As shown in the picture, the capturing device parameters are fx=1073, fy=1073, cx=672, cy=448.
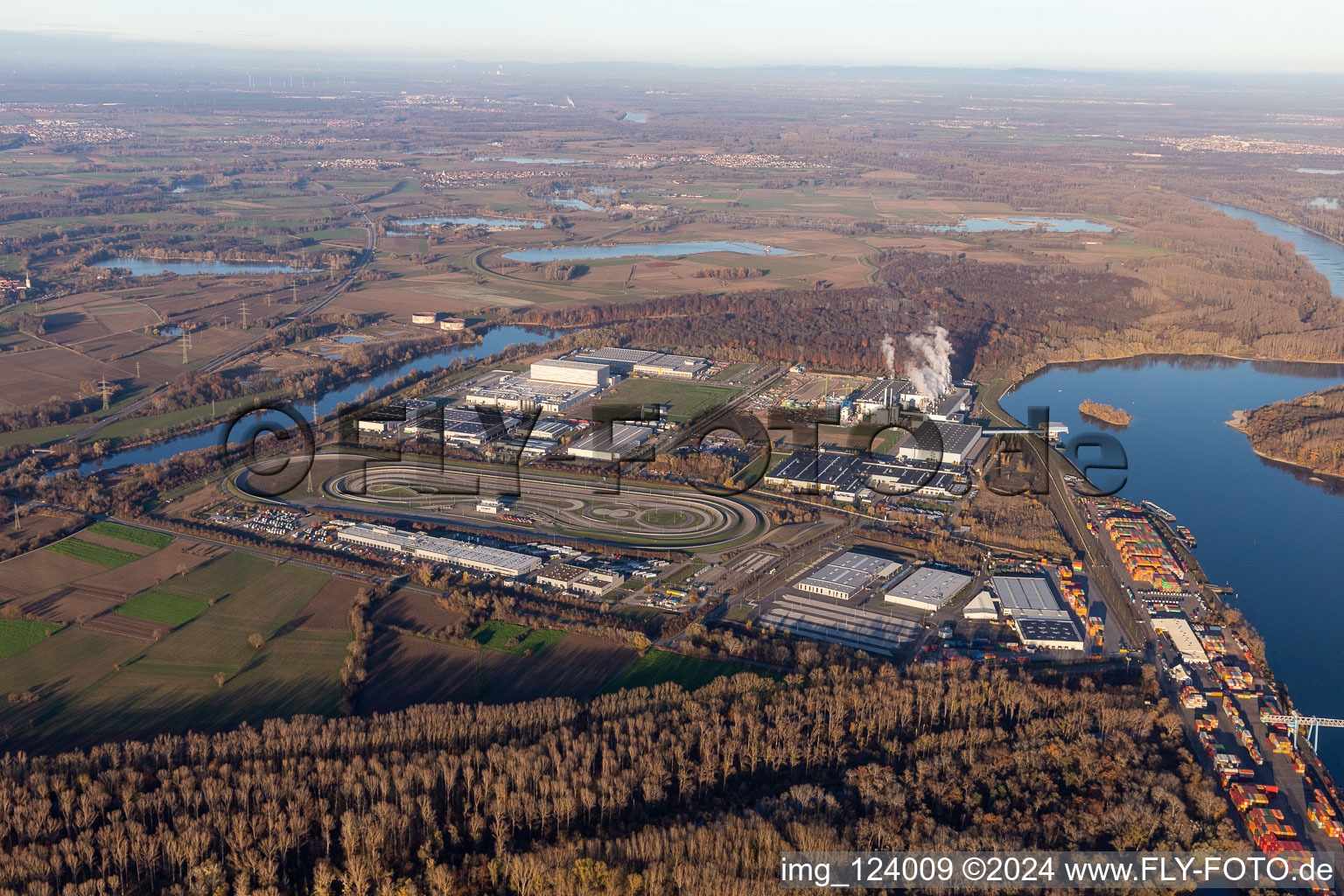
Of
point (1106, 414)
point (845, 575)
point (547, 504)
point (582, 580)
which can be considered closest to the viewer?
point (582, 580)

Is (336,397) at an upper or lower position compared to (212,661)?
upper

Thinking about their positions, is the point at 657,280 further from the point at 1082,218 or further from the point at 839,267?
the point at 1082,218

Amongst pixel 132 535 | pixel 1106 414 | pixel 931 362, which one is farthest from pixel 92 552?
pixel 1106 414

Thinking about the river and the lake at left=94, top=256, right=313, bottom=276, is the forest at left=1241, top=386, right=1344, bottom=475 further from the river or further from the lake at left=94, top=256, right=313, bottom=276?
the lake at left=94, top=256, right=313, bottom=276

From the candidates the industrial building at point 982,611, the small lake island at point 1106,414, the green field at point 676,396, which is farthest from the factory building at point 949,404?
the industrial building at point 982,611

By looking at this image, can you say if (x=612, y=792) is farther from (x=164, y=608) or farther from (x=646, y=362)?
(x=646, y=362)

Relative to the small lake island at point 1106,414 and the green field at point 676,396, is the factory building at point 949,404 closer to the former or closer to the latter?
the small lake island at point 1106,414

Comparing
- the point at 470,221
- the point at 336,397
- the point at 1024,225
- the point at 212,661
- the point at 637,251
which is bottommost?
the point at 212,661
